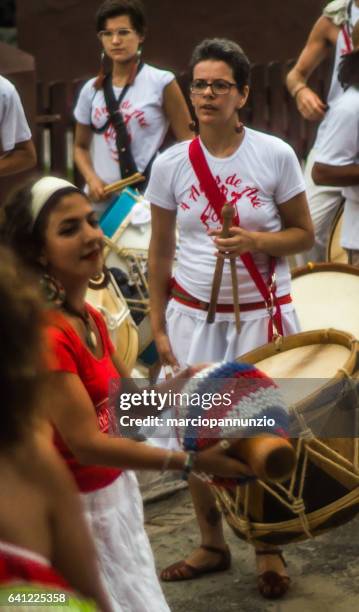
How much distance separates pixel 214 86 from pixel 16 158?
1.70m

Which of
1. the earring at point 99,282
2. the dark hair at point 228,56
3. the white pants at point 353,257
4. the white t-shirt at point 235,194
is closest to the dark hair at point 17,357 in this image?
the white t-shirt at point 235,194

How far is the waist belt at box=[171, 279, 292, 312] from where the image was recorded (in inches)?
190

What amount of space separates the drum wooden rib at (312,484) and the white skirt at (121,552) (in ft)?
1.78

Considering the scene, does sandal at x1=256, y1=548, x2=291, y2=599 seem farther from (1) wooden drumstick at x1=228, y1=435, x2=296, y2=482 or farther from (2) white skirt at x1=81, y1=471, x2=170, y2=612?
(1) wooden drumstick at x1=228, y1=435, x2=296, y2=482

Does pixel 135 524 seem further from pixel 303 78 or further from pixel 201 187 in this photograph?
pixel 303 78

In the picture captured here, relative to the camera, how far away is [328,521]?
4.07m

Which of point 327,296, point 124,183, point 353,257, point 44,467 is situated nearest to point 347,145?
point 353,257

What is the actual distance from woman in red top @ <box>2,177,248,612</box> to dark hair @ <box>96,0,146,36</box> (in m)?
3.75

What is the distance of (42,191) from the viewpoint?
11.5 feet

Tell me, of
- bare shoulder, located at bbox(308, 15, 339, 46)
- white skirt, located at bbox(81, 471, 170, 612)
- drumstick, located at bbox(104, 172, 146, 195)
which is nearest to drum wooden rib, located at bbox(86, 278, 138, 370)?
drumstick, located at bbox(104, 172, 146, 195)

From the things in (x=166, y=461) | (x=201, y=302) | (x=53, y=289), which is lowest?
(x=201, y=302)

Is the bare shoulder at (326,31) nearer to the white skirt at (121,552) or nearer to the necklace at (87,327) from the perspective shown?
the necklace at (87,327)

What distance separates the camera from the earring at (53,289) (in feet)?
11.2

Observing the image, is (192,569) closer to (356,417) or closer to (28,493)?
(356,417)
